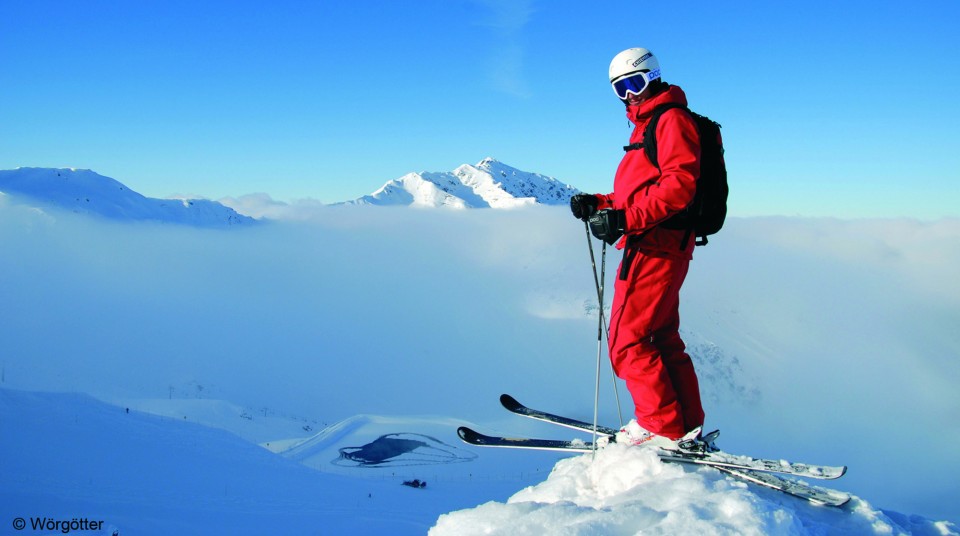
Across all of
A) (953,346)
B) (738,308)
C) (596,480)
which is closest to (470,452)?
(596,480)

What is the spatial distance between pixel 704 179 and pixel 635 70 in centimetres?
87

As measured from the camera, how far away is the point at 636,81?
3826 mm

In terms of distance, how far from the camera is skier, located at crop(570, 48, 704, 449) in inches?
139

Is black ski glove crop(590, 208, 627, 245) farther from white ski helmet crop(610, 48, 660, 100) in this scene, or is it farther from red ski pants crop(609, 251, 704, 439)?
white ski helmet crop(610, 48, 660, 100)

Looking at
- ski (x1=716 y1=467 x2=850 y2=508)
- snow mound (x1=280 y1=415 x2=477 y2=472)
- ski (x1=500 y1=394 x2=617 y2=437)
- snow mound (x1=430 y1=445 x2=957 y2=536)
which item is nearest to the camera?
snow mound (x1=430 y1=445 x2=957 y2=536)

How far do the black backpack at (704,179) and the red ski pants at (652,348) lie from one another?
0.27m

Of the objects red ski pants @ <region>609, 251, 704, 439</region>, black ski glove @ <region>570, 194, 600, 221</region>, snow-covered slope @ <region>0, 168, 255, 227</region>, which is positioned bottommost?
red ski pants @ <region>609, 251, 704, 439</region>

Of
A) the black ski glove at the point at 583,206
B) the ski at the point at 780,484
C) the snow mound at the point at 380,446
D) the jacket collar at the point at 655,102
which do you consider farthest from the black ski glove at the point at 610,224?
the snow mound at the point at 380,446

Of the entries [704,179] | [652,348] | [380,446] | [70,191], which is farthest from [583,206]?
[70,191]

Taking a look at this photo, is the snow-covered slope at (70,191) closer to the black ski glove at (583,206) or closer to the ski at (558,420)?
the ski at (558,420)

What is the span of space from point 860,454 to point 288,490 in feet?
251

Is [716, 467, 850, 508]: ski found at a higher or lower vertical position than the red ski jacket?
lower

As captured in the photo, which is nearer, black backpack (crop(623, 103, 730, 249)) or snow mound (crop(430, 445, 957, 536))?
snow mound (crop(430, 445, 957, 536))

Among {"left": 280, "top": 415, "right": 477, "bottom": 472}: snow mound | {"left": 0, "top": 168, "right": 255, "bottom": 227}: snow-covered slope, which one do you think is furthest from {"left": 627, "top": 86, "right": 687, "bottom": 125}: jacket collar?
{"left": 0, "top": 168, "right": 255, "bottom": 227}: snow-covered slope
